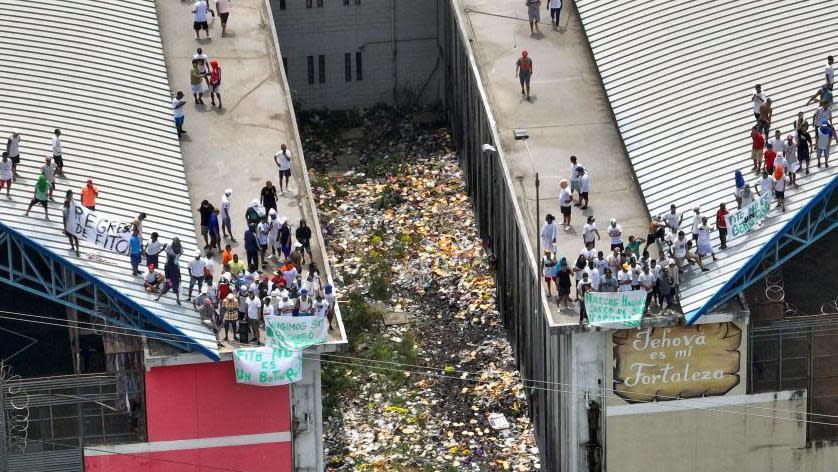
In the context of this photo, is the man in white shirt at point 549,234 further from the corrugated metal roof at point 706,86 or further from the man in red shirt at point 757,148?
the man in red shirt at point 757,148

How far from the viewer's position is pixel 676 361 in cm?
5938

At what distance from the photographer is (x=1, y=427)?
59219 millimetres

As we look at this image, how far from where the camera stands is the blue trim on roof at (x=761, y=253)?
58594 millimetres

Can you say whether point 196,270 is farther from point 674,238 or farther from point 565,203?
point 674,238

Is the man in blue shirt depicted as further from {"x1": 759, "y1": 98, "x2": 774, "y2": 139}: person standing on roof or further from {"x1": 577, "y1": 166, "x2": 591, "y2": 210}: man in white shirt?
{"x1": 759, "y1": 98, "x2": 774, "y2": 139}: person standing on roof

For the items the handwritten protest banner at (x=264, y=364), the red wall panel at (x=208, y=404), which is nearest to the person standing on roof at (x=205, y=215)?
the red wall panel at (x=208, y=404)

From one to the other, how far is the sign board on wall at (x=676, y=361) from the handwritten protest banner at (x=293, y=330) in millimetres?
7768

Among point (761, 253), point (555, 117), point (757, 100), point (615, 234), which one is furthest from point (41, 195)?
point (757, 100)

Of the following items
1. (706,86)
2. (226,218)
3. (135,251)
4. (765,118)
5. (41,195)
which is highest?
(706,86)

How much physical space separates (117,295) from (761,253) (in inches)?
658

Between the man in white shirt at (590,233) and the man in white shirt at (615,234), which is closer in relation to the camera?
the man in white shirt at (615,234)

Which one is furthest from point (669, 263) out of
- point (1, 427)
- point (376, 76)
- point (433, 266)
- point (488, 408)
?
point (376, 76)

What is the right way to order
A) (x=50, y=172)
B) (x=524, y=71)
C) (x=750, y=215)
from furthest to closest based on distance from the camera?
(x=524, y=71), (x=50, y=172), (x=750, y=215)

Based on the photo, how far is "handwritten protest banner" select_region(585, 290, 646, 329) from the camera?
5856 cm
